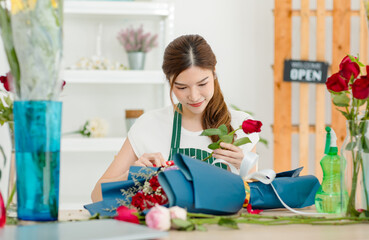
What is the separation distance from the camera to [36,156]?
98 cm

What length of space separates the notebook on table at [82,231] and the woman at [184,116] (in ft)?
3.09

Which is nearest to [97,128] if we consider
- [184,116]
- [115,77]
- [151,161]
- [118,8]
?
[115,77]

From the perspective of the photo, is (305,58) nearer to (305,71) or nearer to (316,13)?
(305,71)

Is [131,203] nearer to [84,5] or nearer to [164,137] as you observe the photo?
[164,137]

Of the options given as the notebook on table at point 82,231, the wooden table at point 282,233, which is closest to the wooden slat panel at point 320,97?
the wooden table at point 282,233

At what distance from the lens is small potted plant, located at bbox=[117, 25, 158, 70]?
12.3 feet

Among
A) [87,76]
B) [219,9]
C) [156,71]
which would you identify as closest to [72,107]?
[87,76]

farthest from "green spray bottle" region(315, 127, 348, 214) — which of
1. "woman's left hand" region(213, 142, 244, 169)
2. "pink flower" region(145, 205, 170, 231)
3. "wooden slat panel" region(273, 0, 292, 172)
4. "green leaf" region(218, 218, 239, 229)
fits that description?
"wooden slat panel" region(273, 0, 292, 172)

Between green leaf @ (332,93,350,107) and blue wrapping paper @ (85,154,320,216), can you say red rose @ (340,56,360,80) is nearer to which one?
green leaf @ (332,93,350,107)

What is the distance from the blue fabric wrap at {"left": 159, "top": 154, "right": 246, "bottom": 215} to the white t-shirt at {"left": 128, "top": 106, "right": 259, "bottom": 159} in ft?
3.48

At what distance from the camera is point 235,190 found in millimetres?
1140

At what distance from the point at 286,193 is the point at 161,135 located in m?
1.00

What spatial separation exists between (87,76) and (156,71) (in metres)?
0.49

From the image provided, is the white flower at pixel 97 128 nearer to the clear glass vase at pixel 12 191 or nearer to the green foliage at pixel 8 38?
the clear glass vase at pixel 12 191
